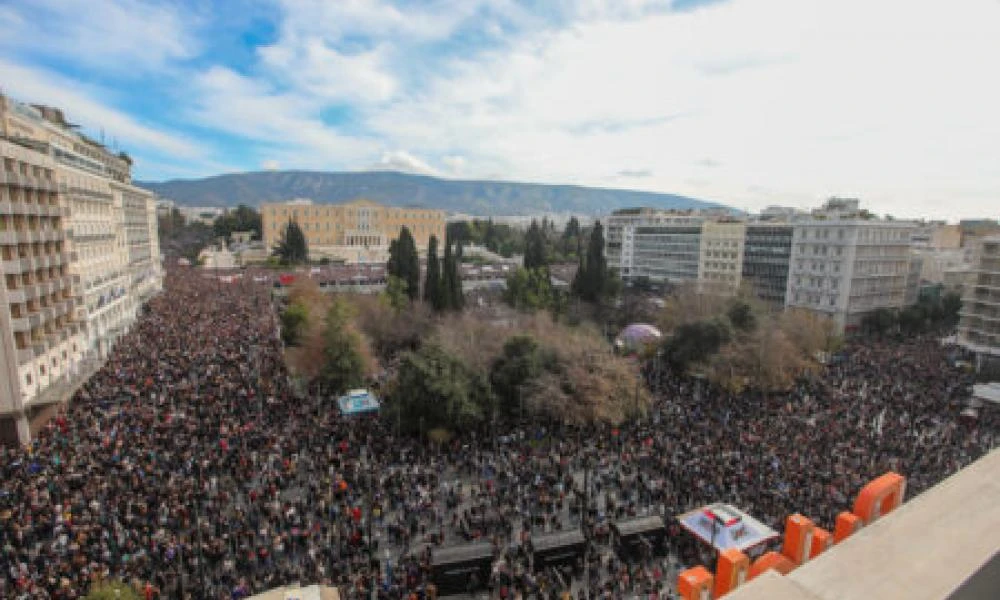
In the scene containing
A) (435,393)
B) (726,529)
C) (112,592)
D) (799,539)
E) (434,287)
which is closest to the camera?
(112,592)

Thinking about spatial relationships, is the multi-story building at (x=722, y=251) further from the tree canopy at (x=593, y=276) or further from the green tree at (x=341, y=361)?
the green tree at (x=341, y=361)

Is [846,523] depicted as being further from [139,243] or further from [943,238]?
[943,238]

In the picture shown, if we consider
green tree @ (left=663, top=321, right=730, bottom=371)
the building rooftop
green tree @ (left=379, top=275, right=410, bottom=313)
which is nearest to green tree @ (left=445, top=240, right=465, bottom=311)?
green tree @ (left=379, top=275, right=410, bottom=313)

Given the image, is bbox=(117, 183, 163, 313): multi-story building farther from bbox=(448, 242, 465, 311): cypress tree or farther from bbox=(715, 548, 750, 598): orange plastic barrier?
bbox=(715, 548, 750, 598): orange plastic barrier

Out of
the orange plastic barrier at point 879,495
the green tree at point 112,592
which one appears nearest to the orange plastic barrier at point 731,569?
the orange plastic barrier at point 879,495

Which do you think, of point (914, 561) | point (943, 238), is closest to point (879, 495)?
point (914, 561)

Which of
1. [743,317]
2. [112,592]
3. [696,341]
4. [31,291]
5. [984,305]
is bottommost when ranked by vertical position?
[112,592]
